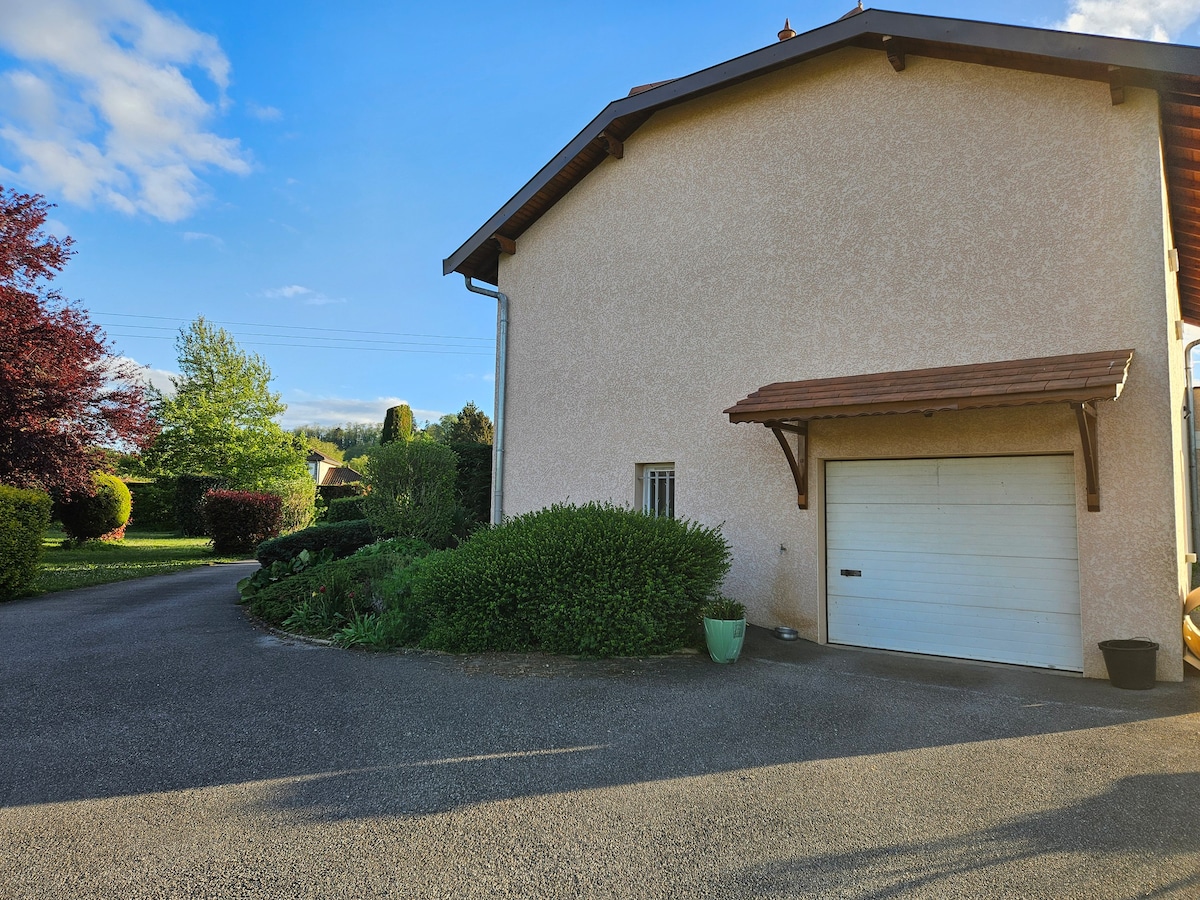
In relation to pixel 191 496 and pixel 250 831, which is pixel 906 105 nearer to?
pixel 250 831

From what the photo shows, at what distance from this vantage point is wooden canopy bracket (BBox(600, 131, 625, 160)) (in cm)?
1020

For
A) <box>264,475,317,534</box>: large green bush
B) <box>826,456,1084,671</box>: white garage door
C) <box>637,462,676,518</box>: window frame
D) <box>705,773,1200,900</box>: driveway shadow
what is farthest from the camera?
<box>264,475,317,534</box>: large green bush

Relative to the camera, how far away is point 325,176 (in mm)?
12680

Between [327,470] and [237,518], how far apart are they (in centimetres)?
4052

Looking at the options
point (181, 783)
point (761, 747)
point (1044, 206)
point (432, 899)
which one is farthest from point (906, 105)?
point (181, 783)

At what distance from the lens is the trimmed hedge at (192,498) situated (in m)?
24.5

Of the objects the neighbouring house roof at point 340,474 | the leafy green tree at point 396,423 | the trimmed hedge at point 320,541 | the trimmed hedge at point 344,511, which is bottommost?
the trimmed hedge at point 320,541

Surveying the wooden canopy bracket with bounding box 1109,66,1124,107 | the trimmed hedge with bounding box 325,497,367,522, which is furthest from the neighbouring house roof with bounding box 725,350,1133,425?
the trimmed hedge with bounding box 325,497,367,522

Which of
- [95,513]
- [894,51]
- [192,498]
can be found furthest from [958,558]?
[192,498]

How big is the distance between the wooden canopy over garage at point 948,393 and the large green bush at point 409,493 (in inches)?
266

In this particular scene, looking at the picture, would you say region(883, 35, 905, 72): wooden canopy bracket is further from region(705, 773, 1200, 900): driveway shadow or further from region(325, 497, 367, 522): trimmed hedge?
region(325, 497, 367, 522): trimmed hedge

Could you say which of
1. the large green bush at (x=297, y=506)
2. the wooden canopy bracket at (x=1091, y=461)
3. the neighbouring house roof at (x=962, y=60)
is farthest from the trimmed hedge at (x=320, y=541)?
the wooden canopy bracket at (x=1091, y=461)

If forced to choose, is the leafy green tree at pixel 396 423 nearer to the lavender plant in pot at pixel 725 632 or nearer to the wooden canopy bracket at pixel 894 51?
the lavender plant in pot at pixel 725 632

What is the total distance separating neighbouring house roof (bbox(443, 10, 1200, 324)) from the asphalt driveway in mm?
5604
